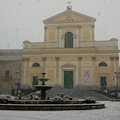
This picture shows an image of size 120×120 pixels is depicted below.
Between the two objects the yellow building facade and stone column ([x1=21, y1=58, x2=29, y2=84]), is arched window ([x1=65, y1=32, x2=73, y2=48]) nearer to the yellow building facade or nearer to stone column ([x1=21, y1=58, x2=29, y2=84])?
the yellow building facade

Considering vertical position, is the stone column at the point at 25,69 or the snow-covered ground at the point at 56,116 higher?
the stone column at the point at 25,69

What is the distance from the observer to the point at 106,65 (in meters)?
32.9

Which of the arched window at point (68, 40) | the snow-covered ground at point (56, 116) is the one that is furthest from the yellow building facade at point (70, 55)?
the snow-covered ground at point (56, 116)

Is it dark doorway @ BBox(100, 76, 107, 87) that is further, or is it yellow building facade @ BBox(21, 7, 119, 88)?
yellow building facade @ BBox(21, 7, 119, 88)

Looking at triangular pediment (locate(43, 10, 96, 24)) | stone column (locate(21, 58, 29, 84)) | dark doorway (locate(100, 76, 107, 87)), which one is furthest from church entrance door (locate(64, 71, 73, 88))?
triangular pediment (locate(43, 10, 96, 24))

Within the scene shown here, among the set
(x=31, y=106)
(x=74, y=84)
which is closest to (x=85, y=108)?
(x=31, y=106)

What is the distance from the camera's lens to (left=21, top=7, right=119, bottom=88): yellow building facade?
32.7m

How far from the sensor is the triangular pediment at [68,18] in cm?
3413

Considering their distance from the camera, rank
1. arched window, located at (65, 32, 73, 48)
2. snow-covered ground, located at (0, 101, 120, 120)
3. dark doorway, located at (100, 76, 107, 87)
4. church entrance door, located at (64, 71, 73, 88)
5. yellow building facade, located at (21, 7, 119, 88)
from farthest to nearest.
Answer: arched window, located at (65, 32, 73, 48)
church entrance door, located at (64, 71, 73, 88)
yellow building facade, located at (21, 7, 119, 88)
dark doorway, located at (100, 76, 107, 87)
snow-covered ground, located at (0, 101, 120, 120)

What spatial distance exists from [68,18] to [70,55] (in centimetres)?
615

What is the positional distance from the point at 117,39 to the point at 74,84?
31.6 ft

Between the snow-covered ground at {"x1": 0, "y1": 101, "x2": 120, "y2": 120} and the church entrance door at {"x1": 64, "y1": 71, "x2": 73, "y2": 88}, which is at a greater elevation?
the church entrance door at {"x1": 64, "y1": 71, "x2": 73, "y2": 88}

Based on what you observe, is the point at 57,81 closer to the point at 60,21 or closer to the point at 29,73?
the point at 29,73

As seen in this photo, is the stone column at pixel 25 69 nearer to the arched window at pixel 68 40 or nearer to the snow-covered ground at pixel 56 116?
the arched window at pixel 68 40
